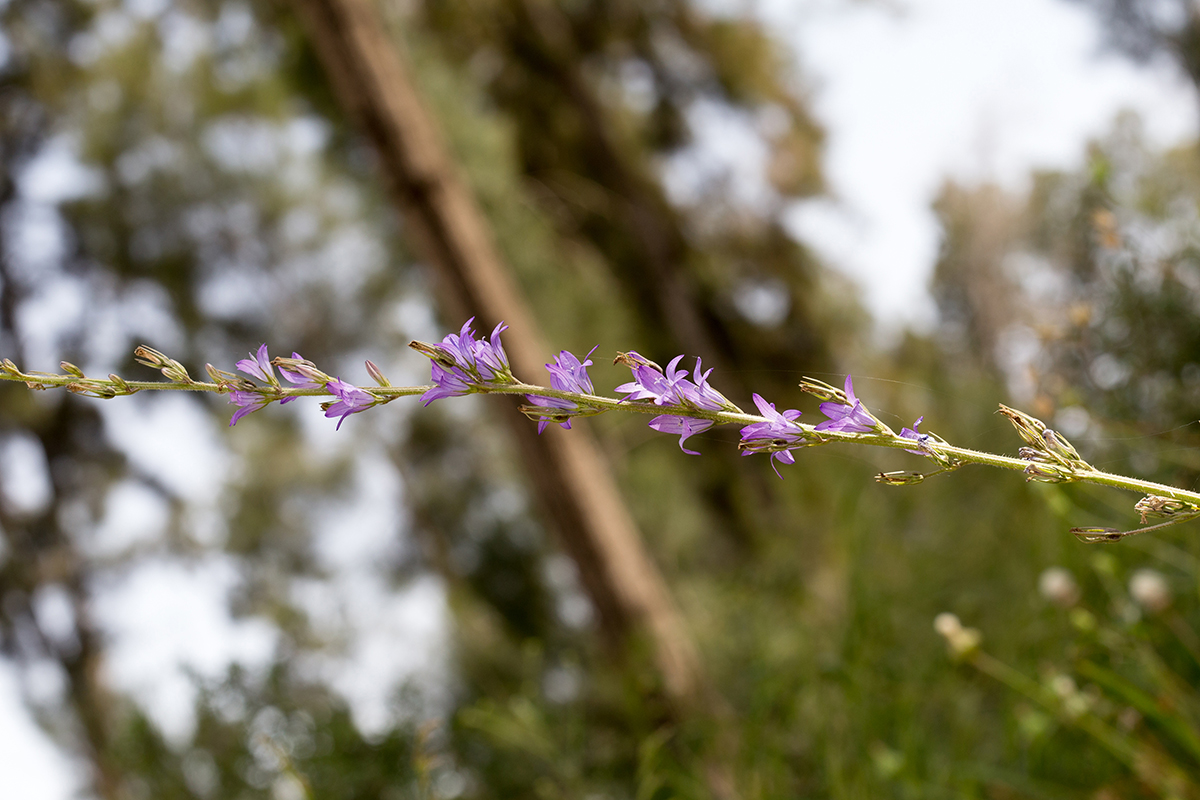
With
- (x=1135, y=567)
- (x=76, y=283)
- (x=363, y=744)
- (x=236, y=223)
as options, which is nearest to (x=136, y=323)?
(x=76, y=283)

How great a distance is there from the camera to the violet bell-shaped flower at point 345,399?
527mm

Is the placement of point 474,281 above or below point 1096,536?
above

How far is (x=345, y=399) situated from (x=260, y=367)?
68 millimetres

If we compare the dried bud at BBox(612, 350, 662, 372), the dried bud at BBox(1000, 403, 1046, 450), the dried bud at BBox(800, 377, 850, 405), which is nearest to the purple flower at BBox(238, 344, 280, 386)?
the dried bud at BBox(612, 350, 662, 372)

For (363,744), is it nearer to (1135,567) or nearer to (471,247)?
(471,247)

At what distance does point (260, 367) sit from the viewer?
1.82 feet

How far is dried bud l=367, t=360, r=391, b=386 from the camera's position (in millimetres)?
551

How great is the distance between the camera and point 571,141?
21.7 ft

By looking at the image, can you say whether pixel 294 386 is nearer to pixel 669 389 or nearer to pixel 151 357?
pixel 151 357

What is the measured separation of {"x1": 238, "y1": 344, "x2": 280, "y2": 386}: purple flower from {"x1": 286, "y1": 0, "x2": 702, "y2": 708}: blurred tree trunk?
231 centimetres

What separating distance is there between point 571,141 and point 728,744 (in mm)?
5205

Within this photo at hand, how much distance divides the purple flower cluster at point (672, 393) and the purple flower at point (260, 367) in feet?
0.76

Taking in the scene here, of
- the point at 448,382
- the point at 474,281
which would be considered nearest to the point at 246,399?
the point at 448,382

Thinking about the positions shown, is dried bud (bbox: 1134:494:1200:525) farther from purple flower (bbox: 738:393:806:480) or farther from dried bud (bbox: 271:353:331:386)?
dried bud (bbox: 271:353:331:386)
